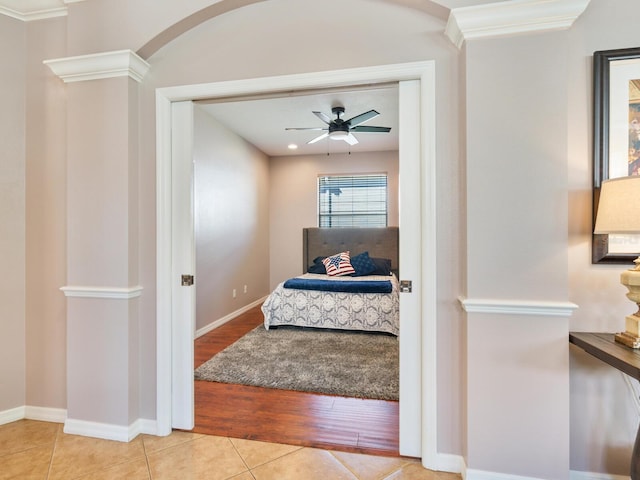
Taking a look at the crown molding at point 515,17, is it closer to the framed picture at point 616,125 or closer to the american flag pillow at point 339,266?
the framed picture at point 616,125

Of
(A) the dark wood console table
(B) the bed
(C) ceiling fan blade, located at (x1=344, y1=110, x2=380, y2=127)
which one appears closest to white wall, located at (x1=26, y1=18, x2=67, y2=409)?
(B) the bed

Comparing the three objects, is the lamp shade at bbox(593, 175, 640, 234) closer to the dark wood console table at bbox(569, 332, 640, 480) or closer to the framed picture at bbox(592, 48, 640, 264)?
the framed picture at bbox(592, 48, 640, 264)

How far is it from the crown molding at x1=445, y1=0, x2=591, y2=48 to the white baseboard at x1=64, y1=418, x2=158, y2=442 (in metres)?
2.70

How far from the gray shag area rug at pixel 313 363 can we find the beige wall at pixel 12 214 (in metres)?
1.19

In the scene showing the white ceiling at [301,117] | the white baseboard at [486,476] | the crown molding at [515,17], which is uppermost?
the white ceiling at [301,117]

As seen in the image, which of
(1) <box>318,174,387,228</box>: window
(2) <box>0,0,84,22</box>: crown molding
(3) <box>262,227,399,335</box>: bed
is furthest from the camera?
(1) <box>318,174,387,228</box>: window

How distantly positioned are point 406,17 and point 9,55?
246 cm

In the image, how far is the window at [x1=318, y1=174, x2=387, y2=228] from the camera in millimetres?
5801

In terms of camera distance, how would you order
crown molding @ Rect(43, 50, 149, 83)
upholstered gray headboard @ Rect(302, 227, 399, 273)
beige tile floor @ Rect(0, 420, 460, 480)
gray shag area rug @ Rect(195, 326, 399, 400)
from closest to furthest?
beige tile floor @ Rect(0, 420, 460, 480) → crown molding @ Rect(43, 50, 149, 83) → gray shag area rug @ Rect(195, 326, 399, 400) → upholstered gray headboard @ Rect(302, 227, 399, 273)

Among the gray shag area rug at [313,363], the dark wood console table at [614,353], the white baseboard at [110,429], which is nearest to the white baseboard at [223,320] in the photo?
the gray shag area rug at [313,363]

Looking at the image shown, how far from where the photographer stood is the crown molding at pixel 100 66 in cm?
184

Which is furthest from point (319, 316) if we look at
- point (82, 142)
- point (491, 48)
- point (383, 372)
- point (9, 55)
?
point (9, 55)

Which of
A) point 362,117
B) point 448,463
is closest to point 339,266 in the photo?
point 362,117

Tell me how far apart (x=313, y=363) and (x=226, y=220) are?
7.98 feet
